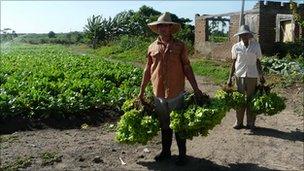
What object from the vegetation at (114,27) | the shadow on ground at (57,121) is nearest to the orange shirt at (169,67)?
the shadow on ground at (57,121)

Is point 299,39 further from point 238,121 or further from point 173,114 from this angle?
point 173,114

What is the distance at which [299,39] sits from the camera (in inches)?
677

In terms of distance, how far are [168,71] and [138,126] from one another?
873 mm

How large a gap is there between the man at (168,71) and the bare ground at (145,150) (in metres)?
0.70

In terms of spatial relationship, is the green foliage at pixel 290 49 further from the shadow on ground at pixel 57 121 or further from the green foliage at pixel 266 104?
the shadow on ground at pixel 57 121

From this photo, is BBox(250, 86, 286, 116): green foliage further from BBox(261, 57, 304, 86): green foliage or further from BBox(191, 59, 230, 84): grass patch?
BBox(191, 59, 230, 84): grass patch

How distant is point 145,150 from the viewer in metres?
7.71

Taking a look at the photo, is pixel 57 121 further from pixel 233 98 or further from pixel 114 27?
pixel 114 27

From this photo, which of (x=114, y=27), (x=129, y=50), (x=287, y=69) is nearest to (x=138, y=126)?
(x=287, y=69)

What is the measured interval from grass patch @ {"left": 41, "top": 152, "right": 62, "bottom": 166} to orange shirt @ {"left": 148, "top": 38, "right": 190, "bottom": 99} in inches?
68.1

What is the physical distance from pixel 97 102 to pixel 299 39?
9.40m

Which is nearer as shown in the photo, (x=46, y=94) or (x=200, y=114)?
(x=200, y=114)

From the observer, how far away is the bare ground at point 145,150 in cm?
696

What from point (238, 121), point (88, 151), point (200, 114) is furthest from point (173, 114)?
point (238, 121)
